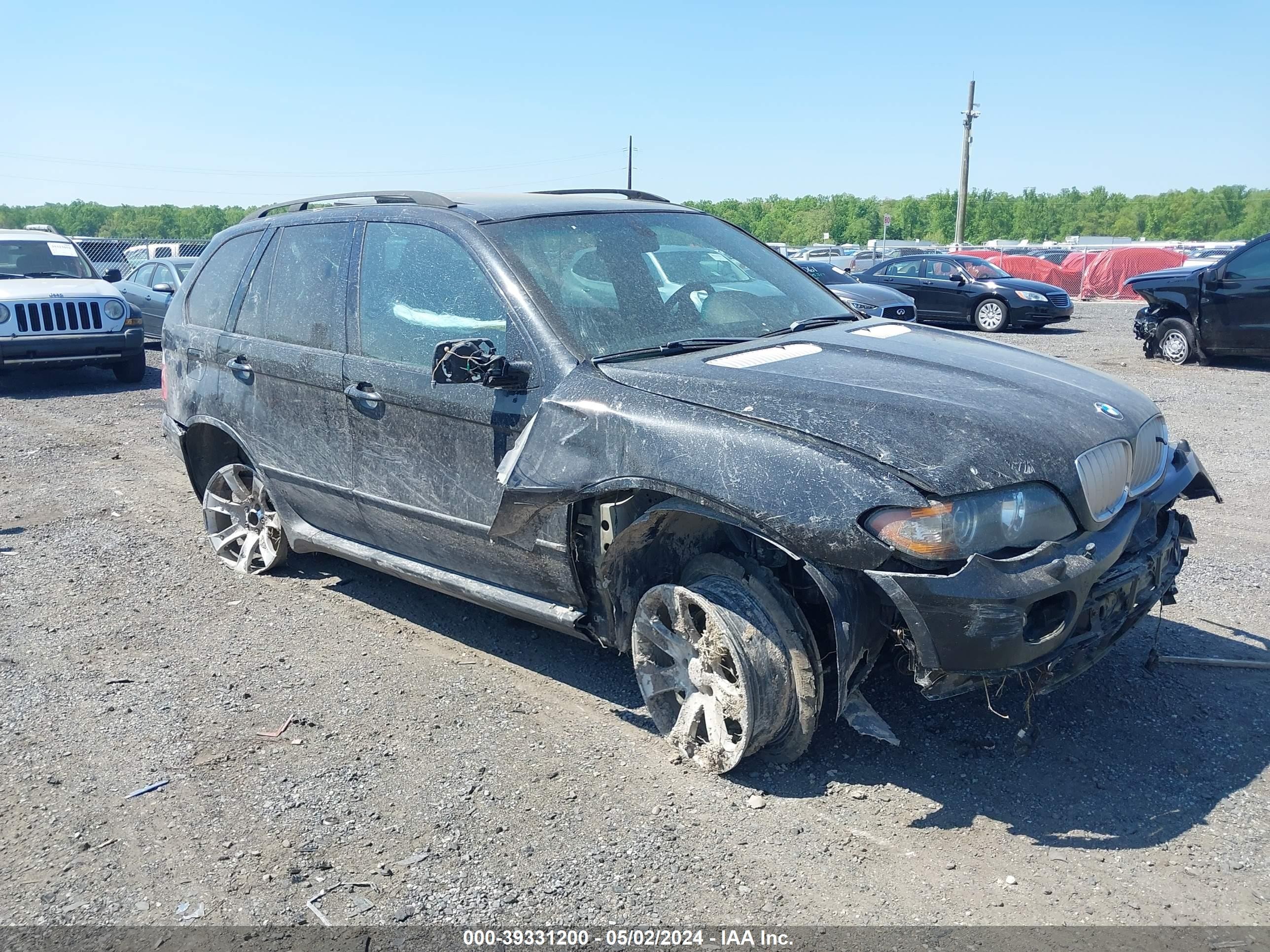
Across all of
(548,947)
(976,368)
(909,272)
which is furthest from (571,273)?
(909,272)

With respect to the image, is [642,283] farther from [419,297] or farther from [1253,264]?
[1253,264]

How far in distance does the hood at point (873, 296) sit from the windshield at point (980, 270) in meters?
5.35

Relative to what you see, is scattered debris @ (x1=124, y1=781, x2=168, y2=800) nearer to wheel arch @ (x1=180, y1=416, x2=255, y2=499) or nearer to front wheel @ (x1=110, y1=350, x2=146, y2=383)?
wheel arch @ (x1=180, y1=416, x2=255, y2=499)

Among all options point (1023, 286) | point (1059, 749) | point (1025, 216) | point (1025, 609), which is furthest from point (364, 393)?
point (1025, 216)

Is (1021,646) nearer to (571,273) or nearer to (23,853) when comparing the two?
(571,273)

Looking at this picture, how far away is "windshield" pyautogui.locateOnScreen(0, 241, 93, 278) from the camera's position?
42.0 feet

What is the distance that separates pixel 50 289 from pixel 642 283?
10.9 meters

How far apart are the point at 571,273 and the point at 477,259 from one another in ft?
1.20

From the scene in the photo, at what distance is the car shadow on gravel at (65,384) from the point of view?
12617mm

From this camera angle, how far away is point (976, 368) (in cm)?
364

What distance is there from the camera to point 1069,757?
3.56 metres

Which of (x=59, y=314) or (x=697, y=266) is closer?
(x=697, y=266)

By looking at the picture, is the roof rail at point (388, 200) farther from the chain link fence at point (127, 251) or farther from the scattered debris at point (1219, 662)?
the chain link fence at point (127, 251)

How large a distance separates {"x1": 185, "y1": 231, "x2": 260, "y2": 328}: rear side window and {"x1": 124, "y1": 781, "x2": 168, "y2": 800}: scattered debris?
8.45ft
